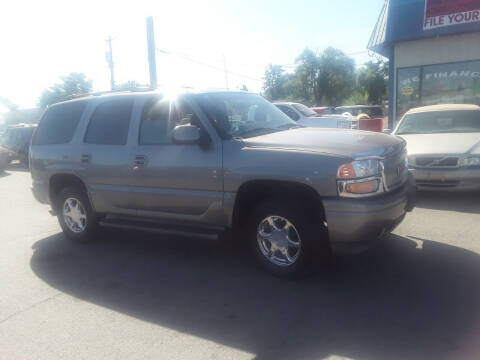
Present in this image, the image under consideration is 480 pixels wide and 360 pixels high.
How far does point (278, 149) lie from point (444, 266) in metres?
2.09

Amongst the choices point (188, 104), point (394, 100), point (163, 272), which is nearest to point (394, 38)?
point (394, 100)

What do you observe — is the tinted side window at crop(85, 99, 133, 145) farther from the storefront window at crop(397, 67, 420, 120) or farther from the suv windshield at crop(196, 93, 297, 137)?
the storefront window at crop(397, 67, 420, 120)

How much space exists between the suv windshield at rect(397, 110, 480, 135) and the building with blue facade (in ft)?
20.4

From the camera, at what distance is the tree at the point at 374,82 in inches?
1967

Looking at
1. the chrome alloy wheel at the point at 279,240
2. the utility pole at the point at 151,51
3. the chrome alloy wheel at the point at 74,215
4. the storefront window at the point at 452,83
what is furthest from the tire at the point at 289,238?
the utility pole at the point at 151,51

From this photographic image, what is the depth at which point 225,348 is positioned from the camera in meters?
3.18

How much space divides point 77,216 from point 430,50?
495 inches

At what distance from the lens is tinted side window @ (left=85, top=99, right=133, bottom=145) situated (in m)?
5.24

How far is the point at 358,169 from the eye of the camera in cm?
371

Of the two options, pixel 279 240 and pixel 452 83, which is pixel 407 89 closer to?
pixel 452 83

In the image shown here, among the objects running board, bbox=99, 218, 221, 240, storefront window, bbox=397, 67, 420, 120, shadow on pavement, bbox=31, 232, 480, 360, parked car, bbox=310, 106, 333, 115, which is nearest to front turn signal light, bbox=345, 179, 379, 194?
shadow on pavement, bbox=31, 232, 480, 360

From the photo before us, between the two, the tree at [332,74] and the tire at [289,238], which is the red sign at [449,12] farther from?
the tree at [332,74]

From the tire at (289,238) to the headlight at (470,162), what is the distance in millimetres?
3485

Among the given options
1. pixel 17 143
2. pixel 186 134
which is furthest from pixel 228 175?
pixel 17 143
